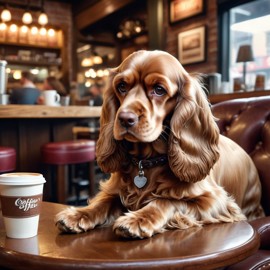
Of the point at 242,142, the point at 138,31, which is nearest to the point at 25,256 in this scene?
the point at 242,142

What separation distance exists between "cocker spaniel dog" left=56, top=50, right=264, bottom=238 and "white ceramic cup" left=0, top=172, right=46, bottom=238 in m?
0.10

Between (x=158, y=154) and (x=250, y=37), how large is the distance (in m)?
4.45

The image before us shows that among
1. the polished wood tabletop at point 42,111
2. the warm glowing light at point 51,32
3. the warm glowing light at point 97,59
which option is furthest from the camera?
the warm glowing light at point 97,59

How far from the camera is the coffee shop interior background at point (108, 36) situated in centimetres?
555

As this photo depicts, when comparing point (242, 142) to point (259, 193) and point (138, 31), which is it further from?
point (138, 31)

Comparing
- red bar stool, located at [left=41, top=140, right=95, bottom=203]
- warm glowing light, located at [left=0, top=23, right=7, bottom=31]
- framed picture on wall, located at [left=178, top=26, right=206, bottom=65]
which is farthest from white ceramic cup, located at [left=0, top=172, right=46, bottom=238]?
warm glowing light, located at [left=0, top=23, right=7, bottom=31]

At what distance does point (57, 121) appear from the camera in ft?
13.2

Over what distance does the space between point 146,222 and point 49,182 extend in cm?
309

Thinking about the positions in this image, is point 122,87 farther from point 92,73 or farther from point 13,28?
point 92,73

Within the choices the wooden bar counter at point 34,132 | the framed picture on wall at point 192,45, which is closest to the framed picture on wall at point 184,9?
the framed picture on wall at point 192,45

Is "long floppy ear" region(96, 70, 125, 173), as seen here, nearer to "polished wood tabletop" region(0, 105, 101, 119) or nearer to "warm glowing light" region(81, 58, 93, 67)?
"polished wood tabletop" region(0, 105, 101, 119)

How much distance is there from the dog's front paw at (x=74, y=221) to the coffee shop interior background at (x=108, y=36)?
3.89 m

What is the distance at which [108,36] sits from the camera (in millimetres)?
9875

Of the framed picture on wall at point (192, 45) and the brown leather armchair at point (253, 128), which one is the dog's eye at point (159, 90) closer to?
the brown leather armchair at point (253, 128)
